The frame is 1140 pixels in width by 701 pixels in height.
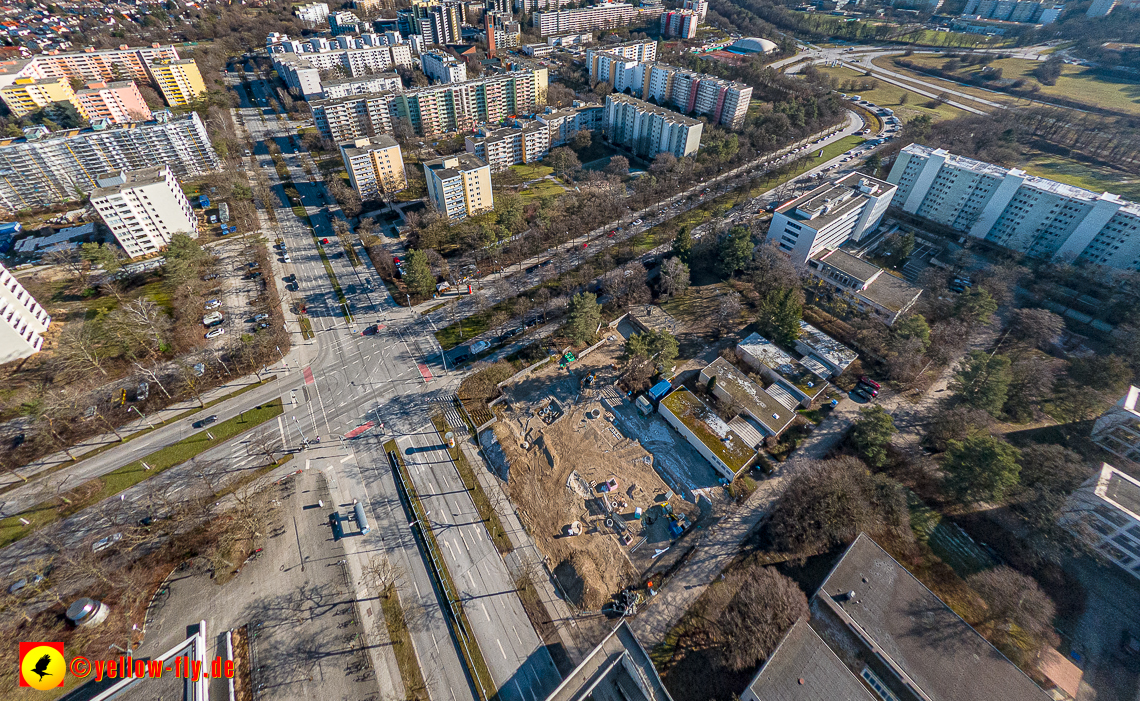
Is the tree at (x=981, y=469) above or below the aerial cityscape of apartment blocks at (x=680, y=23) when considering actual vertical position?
below

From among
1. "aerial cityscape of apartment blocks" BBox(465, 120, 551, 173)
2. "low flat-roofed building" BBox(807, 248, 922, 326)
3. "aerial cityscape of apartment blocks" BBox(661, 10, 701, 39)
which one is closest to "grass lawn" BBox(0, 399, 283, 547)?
"aerial cityscape of apartment blocks" BBox(465, 120, 551, 173)

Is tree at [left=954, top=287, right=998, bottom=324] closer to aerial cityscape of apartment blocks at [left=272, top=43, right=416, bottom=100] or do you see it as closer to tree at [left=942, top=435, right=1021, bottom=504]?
tree at [left=942, top=435, right=1021, bottom=504]

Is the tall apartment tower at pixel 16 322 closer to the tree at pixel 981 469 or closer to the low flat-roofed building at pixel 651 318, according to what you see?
the low flat-roofed building at pixel 651 318

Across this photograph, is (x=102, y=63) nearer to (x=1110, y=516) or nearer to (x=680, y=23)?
(x=680, y=23)

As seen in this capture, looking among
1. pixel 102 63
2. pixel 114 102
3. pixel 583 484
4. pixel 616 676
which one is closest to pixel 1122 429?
pixel 583 484

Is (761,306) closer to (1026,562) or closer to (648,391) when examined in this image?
(648,391)

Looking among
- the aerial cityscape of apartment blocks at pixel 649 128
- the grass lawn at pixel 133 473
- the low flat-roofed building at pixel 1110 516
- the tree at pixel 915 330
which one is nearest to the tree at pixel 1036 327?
the tree at pixel 915 330

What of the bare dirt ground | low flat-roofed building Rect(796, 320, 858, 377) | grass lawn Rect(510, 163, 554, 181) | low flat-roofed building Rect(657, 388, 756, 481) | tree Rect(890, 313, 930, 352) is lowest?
the bare dirt ground
